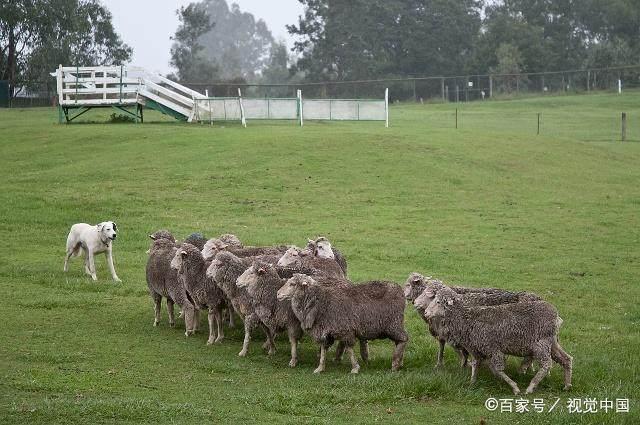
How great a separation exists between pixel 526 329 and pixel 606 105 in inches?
2333

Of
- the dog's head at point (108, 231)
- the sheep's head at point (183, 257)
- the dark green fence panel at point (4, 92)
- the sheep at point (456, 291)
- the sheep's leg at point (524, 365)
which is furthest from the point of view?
the dark green fence panel at point (4, 92)

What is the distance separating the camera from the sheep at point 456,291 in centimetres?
1153

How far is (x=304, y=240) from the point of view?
2077 cm

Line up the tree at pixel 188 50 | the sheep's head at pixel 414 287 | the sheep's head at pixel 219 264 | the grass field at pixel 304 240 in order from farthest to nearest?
the tree at pixel 188 50, the sheep's head at pixel 219 264, the sheep's head at pixel 414 287, the grass field at pixel 304 240

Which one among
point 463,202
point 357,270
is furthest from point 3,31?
point 357,270

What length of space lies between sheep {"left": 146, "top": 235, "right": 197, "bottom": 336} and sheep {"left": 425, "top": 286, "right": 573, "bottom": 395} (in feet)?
14.5

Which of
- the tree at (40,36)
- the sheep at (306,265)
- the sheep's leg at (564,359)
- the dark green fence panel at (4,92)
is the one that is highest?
the tree at (40,36)

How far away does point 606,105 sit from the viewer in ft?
218

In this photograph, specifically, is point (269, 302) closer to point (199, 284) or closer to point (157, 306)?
point (199, 284)

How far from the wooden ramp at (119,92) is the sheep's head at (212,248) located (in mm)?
27471

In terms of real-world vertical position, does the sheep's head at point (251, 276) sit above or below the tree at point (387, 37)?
below

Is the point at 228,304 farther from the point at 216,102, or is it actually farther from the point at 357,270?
the point at 216,102

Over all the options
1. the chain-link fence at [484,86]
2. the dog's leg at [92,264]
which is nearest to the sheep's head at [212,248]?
the dog's leg at [92,264]

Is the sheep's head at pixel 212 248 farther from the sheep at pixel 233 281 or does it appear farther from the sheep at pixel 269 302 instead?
the sheep at pixel 269 302
